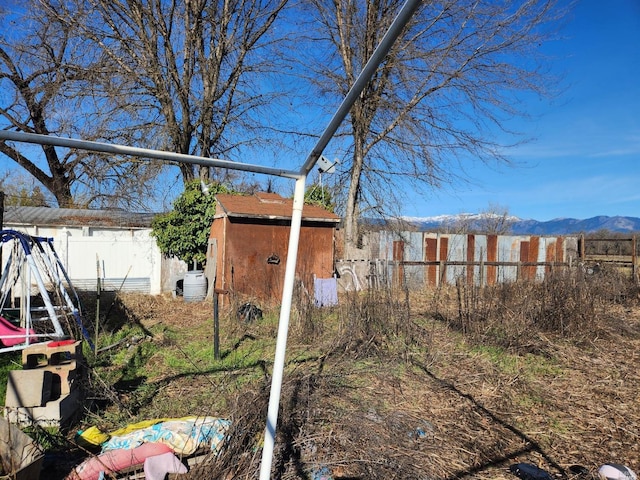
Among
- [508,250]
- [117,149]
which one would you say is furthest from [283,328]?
[508,250]

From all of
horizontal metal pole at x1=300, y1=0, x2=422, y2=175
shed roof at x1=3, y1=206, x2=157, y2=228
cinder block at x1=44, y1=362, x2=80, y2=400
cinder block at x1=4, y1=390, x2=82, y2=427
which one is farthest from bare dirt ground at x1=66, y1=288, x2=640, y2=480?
shed roof at x1=3, y1=206, x2=157, y2=228

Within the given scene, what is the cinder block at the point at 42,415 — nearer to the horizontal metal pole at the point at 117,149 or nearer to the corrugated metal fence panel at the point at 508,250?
the horizontal metal pole at the point at 117,149

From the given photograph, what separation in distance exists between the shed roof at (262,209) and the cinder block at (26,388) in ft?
26.0

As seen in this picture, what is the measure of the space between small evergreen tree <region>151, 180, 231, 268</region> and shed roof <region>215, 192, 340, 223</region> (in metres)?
1.21

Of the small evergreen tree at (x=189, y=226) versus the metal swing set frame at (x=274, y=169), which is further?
the small evergreen tree at (x=189, y=226)

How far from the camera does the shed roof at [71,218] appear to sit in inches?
566

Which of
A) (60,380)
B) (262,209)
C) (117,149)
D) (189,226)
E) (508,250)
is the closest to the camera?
(117,149)

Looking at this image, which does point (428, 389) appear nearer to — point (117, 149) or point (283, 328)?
point (283, 328)

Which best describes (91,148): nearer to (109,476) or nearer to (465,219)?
(109,476)

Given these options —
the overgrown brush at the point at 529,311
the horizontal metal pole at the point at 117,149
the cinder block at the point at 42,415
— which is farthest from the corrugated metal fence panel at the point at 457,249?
the horizontal metal pole at the point at 117,149

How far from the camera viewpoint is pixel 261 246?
1197 centimetres

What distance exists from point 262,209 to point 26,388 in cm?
894

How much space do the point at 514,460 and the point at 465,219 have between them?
93.6 feet


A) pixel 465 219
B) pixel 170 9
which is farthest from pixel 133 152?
pixel 465 219
